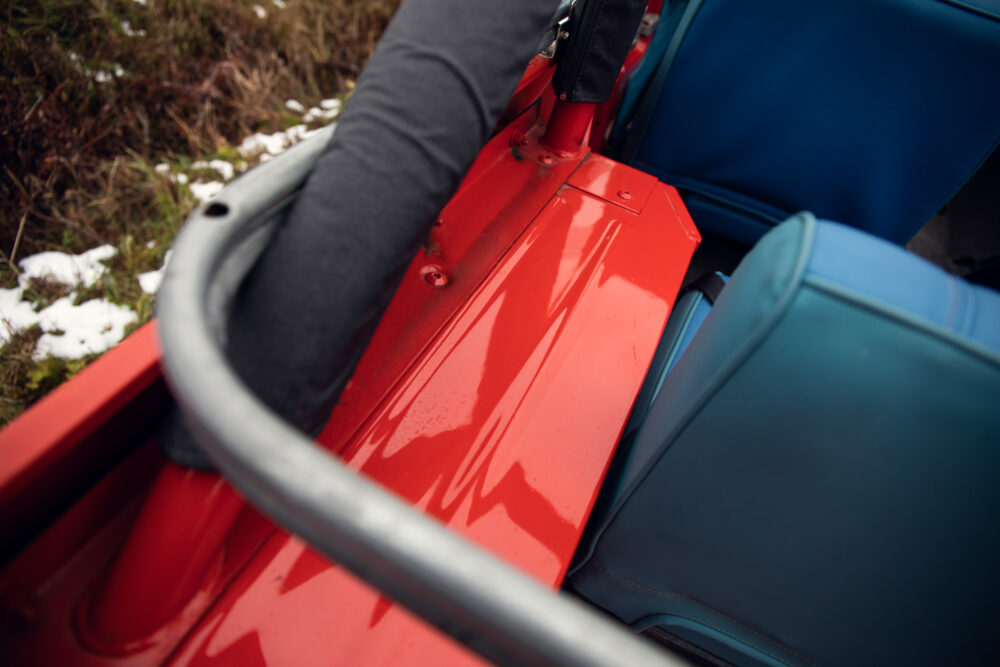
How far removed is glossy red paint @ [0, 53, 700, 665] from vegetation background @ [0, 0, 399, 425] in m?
1.12

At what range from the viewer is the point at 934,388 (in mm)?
393

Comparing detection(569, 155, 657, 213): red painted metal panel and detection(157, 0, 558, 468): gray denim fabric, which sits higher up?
detection(157, 0, 558, 468): gray denim fabric

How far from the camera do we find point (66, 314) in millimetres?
1540

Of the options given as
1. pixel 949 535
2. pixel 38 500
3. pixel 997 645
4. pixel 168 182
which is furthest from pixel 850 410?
pixel 168 182

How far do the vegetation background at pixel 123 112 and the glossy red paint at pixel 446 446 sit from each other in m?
1.12

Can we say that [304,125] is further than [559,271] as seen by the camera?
Yes

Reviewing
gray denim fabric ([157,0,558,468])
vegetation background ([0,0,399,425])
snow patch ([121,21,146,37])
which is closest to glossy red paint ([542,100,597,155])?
gray denim fabric ([157,0,558,468])

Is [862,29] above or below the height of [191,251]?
above

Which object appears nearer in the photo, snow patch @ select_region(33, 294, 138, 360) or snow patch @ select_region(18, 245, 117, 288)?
snow patch @ select_region(33, 294, 138, 360)

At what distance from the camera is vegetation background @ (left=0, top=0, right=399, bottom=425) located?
1.67m

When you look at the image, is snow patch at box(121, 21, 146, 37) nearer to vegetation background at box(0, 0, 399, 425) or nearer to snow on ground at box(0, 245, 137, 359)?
vegetation background at box(0, 0, 399, 425)

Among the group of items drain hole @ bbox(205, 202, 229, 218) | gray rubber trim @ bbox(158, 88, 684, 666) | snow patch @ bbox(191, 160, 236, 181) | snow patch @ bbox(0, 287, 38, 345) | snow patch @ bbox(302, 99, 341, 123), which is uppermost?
drain hole @ bbox(205, 202, 229, 218)

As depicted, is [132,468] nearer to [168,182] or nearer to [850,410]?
[850,410]

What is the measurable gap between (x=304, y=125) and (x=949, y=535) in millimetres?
2615
